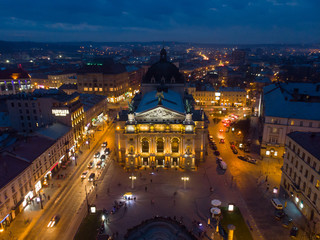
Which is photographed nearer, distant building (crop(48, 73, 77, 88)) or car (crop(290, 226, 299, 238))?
car (crop(290, 226, 299, 238))

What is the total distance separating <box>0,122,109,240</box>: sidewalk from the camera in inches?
1719

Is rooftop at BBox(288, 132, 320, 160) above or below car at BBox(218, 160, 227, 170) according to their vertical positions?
above

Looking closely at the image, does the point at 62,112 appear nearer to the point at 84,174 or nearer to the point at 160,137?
the point at 84,174

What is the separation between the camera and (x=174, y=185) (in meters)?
59.9

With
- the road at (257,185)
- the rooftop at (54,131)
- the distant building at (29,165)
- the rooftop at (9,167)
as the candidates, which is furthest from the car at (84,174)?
the road at (257,185)

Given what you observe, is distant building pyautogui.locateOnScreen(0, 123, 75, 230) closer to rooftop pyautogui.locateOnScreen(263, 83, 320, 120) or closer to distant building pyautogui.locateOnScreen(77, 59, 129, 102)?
rooftop pyautogui.locateOnScreen(263, 83, 320, 120)

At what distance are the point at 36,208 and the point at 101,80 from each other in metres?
106

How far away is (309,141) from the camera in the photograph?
4938 centimetres

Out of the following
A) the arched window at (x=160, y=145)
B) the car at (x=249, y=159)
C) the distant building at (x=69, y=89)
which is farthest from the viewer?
the distant building at (x=69, y=89)

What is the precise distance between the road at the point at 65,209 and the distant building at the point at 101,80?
8283 centimetres

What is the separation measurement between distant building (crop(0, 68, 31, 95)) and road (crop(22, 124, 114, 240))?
108591mm

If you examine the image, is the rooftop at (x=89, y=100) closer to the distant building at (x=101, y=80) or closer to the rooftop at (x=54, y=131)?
the rooftop at (x=54, y=131)

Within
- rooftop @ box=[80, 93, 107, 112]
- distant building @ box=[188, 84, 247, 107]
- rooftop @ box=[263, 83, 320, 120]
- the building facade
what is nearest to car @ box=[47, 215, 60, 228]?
the building facade

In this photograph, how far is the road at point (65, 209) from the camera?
4381 centimetres
